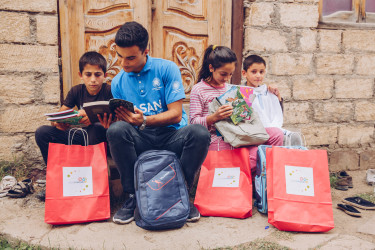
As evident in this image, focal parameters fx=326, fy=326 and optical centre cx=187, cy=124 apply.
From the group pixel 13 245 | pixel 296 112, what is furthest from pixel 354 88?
pixel 13 245

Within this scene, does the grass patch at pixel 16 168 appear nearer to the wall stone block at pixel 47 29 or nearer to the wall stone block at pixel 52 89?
the wall stone block at pixel 52 89

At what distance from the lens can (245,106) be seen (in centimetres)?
276

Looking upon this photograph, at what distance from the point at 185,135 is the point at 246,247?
36.1 inches

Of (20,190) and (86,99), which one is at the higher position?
(86,99)

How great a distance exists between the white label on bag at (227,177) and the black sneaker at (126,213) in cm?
66

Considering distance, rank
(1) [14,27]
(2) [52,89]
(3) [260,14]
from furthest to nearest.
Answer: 1. (3) [260,14]
2. (2) [52,89]
3. (1) [14,27]

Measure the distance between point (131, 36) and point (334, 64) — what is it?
2786mm

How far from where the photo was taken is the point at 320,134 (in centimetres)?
405

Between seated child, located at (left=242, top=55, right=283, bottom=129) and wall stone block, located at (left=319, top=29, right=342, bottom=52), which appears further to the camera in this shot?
wall stone block, located at (left=319, top=29, right=342, bottom=52)

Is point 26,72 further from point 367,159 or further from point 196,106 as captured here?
point 367,159

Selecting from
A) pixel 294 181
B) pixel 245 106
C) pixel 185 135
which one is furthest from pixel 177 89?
pixel 294 181

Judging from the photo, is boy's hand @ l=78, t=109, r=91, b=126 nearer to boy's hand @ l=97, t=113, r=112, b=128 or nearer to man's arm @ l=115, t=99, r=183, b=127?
boy's hand @ l=97, t=113, r=112, b=128

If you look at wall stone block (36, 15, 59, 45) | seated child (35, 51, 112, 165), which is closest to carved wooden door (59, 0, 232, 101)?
wall stone block (36, 15, 59, 45)

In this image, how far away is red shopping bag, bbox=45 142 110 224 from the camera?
2.34 meters
